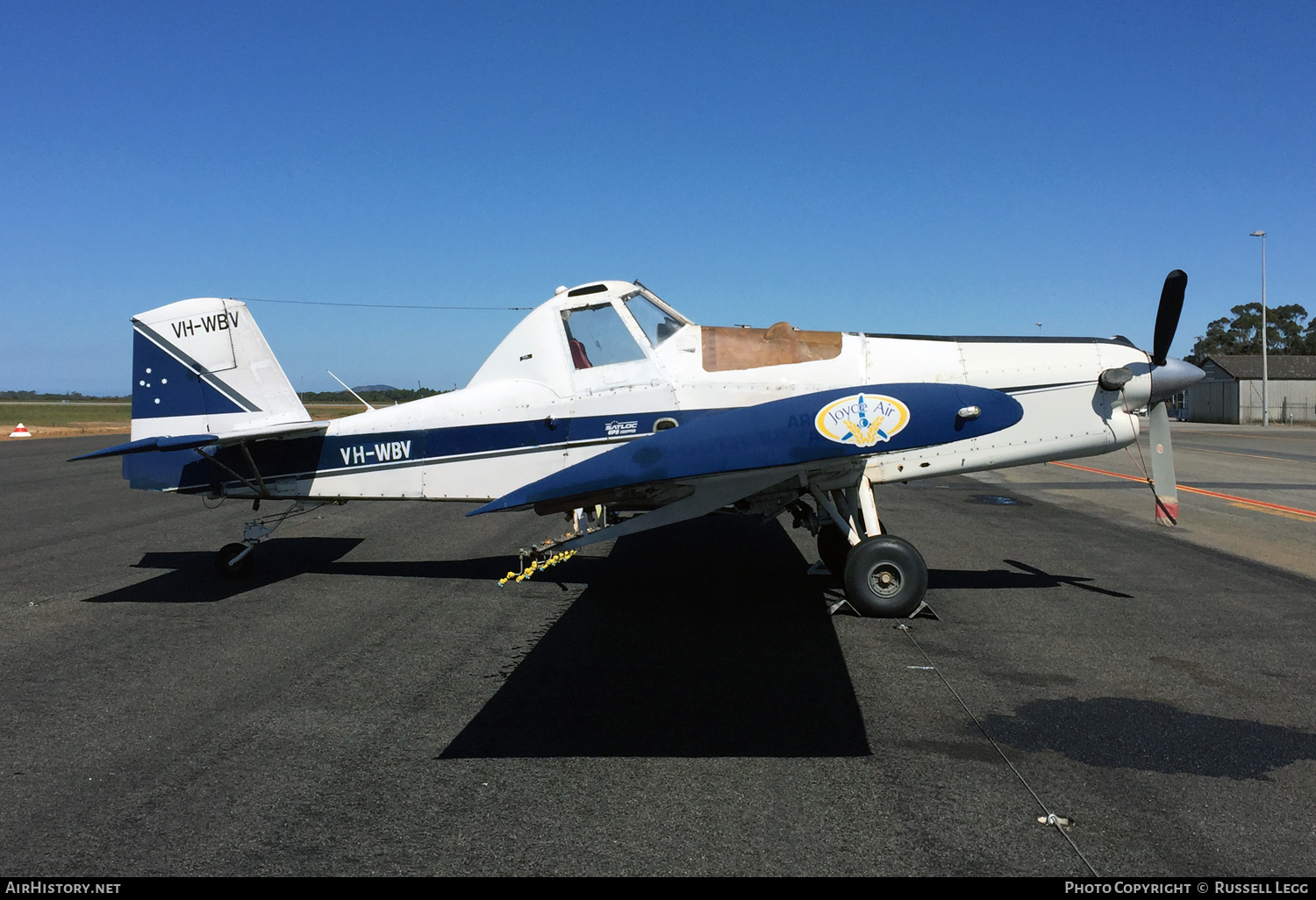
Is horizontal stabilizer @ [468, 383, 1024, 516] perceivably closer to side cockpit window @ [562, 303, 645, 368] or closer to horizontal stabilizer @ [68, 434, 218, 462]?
side cockpit window @ [562, 303, 645, 368]

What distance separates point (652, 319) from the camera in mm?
7590

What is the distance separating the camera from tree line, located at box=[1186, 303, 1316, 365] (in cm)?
8731

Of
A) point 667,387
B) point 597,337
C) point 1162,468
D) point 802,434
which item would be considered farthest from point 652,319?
point 1162,468

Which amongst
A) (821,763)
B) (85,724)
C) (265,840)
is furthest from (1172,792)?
(85,724)

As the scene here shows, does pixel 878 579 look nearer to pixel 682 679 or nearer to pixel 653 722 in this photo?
pixel 682 679

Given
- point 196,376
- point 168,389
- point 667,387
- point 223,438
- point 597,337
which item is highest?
point 597,337

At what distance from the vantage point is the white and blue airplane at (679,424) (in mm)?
6715

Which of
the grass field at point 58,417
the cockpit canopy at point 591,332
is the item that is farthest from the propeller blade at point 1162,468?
the grass field at point 58,417

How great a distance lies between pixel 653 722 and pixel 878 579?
2.81 metres

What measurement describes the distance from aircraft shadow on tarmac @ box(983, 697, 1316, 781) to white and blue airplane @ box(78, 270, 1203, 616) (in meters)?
1.93

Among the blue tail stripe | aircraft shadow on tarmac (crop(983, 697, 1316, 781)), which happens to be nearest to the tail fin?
the blue tail stripe

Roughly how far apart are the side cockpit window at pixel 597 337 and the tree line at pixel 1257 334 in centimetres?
9718

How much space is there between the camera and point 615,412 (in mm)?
7465

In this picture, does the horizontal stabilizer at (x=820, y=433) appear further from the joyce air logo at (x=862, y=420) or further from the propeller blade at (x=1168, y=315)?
the propeller blade at (x=1168, y=315)
